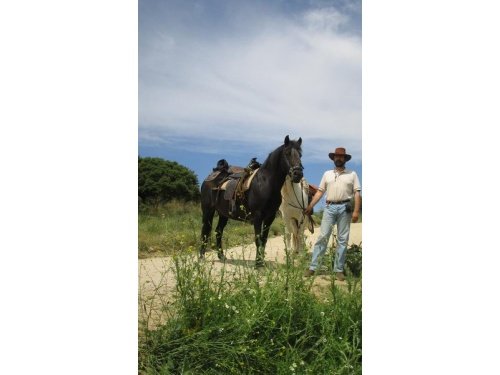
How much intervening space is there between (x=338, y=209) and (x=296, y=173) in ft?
1.86

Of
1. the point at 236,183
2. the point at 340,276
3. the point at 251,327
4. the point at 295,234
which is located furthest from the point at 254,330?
the point at 236,183

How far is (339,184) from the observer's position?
3697 mm

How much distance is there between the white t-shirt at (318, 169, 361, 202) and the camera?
11.6ft

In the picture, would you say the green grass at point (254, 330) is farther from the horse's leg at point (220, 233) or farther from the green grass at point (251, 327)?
the horse's leg at point (220, 233)

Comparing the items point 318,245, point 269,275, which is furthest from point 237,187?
point 269,275

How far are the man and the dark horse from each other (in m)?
0.35

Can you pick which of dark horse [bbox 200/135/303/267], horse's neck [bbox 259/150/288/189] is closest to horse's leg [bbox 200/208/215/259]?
dark horse [bbox 200/135/303/267]

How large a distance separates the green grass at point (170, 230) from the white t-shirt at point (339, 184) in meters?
0.79

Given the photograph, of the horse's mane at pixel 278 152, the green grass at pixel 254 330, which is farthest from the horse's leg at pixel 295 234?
Result: the horse's mane at pixel 278 152

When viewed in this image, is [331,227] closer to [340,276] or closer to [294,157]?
[340,276]

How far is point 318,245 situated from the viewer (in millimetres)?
3826

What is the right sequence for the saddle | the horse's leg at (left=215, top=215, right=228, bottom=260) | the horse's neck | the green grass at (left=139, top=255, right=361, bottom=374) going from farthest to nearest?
the saddle, the horse's neck, the horse's leg at (left=215, top=215, right=228, bottom=260), the green grass at (left=139, top=255, right=361, bottom=374)

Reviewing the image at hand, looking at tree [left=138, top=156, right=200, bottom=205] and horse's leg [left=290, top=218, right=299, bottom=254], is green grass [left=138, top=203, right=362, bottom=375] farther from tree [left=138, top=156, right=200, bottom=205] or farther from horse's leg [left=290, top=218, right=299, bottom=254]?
horse's leg [left=290, top=218, right=299, bottom=254]
